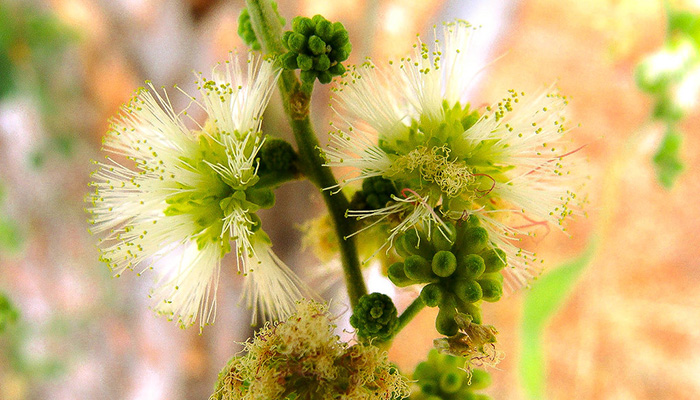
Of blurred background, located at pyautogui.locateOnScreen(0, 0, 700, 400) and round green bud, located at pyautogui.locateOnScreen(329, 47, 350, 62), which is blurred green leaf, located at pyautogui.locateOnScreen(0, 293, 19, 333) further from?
blurred background, located at pyautogui.locateOnScreen(0, 0, 700, 400)

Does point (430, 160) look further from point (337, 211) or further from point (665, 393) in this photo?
point (665, 393)

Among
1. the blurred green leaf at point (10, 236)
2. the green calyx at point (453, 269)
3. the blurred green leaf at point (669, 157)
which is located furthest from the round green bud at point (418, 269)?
the blurred green leaf at point (10, 236)

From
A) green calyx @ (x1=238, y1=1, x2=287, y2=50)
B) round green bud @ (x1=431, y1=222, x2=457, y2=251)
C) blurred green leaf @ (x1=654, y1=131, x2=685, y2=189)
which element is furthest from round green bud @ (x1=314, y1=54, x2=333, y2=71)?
blurred green leaf @ (x1=654, y1=131, x2=685, y2=189)

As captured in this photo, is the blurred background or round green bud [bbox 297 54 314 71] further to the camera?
the blurred background

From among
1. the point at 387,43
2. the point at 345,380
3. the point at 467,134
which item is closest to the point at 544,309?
the point at 467,134

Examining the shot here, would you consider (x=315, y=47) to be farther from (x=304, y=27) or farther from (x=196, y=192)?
(x=196, y=192)

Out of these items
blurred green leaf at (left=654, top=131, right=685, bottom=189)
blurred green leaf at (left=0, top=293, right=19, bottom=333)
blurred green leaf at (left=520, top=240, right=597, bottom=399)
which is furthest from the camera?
blurred green leaf at (left=654, top=131, right=685, bottom=189)
